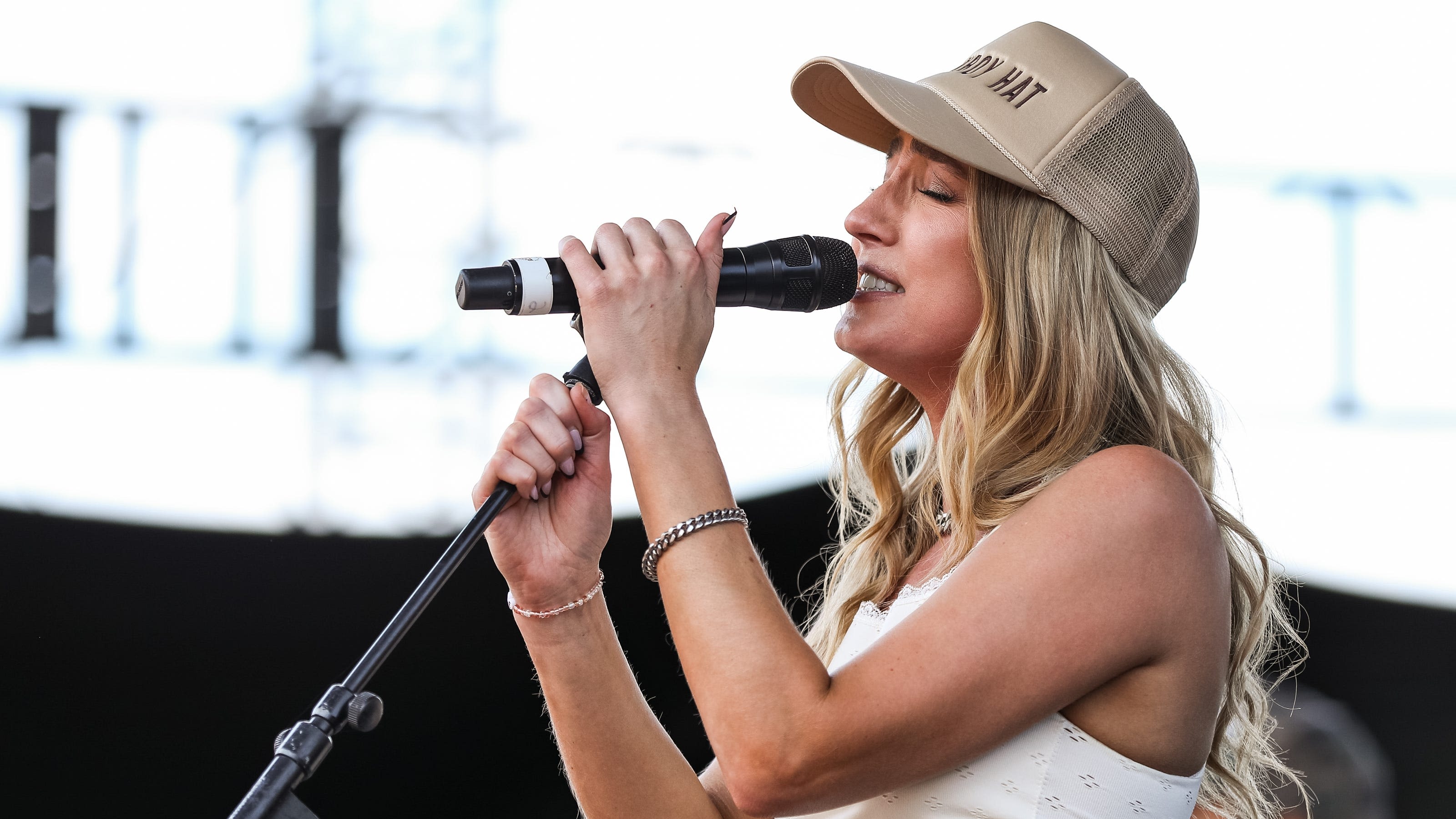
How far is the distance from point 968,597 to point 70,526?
6.12 ft

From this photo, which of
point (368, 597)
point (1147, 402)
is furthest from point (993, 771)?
point (368, 597)

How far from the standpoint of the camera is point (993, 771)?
3.23 feet

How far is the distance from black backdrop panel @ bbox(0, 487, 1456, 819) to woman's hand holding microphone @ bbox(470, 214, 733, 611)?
1.36 meters

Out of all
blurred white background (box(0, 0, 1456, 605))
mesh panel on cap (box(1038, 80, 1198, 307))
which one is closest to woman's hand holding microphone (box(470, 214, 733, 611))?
mesh panel on cap (box(1038, 80, 1198, 307))

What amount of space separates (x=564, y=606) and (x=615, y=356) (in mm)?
339

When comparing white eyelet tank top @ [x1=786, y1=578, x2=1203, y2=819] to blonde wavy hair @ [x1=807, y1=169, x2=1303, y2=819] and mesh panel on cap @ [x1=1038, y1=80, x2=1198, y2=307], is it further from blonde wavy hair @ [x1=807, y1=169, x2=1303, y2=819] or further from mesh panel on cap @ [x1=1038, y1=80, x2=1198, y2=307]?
mesh panel on cap @ [x1=1038, y1=80, x2=1198, y2=307]

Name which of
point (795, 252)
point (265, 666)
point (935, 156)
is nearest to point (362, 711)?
point (795, 252)

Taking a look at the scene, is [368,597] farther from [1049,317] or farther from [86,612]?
[1049,317]

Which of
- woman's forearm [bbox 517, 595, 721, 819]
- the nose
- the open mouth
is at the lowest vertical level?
woman's forearm [bbox 517, 595, 721, 819]

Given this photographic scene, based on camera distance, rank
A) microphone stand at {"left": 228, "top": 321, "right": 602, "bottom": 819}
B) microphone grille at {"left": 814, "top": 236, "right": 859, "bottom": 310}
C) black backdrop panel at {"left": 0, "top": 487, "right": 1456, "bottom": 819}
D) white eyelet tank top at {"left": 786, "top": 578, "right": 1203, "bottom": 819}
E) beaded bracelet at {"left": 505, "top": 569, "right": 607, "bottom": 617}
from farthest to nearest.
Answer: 1. black backdrop panel at {"left": 0, "top": 487, "right": 1456, "bottom": 819}
2. beaded bracelet at {"left": 505, "top": 569, "right": 607, "bottom": 617}
3. microphone grille at {"left": 814, "top": 236, "right": 859, "bottom": 310}
4. white eyelet tank top at {"left": 786, "top": 578, "right": 1203, "bottom": 819}
5. microphone stand at {"left": 228, "top": 321, "right": 602, "bottom": 819}

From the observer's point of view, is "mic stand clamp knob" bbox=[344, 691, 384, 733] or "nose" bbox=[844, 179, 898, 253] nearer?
"mic stand clamp knob" bbox=[344, 691, 384, 733]

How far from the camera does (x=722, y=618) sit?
2.92ft

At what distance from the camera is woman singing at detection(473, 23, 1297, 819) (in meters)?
0.90

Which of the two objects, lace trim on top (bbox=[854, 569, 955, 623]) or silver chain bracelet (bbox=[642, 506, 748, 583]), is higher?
silver chain bracelet (bbox=[642, 506, 748, 583])
